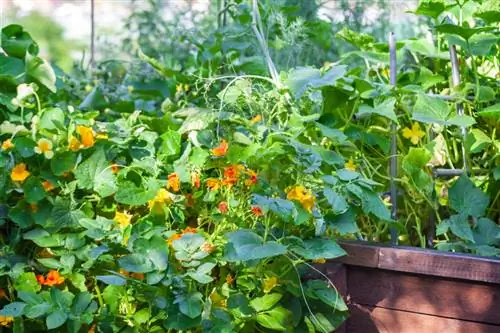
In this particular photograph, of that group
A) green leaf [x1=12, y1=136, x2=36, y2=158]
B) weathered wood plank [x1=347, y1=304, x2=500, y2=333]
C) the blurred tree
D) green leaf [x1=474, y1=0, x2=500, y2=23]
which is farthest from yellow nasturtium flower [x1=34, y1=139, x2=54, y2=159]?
the blurred tree

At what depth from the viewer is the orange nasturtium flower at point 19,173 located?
A: 1.75 m

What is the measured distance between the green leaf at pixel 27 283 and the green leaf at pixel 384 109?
2.42 feet

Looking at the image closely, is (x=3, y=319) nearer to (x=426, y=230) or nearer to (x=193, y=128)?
(x=193, y=128)

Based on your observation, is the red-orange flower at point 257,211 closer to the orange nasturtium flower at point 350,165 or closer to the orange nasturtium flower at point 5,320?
the orange nasturtium flower at point 350,165

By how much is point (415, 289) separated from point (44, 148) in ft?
2.56

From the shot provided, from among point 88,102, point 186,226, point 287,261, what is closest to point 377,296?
point 287,261

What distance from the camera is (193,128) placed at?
73.1 inches

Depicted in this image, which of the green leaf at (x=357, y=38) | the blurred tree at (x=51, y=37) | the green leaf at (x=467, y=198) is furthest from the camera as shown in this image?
the blurred tree at (x=51, y=37)

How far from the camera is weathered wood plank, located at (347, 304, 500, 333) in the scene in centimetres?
167

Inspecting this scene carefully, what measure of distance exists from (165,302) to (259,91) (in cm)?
60

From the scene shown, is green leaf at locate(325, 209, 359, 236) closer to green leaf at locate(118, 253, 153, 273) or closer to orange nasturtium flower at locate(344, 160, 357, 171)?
orange nasturtium flower at locate(344, 160, 357, 171)

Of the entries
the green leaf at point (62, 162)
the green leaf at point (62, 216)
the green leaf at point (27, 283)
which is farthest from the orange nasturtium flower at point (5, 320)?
the green leaf at point (62, 162)

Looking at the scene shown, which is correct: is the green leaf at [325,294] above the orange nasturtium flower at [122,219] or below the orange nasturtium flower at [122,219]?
→ below

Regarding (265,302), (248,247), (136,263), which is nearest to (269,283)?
(265,302)
